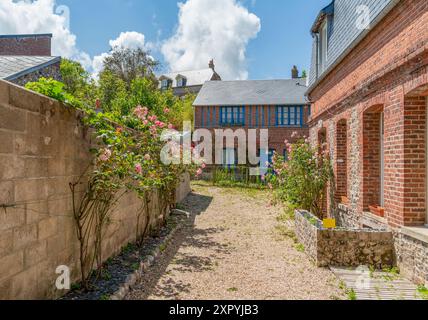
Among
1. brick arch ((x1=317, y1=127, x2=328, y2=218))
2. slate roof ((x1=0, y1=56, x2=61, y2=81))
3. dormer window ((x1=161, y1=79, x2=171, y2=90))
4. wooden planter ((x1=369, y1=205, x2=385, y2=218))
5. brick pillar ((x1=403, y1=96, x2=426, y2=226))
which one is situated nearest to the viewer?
brick pillar ((x1=403, y1=96, x2=426, y2=226))

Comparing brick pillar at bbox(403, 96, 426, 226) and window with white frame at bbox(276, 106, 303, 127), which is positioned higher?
window with white frame at bbox(276, 106, 303, 127)

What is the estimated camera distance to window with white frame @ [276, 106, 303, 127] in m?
24.0

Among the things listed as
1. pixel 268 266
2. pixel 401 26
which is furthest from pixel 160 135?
pixel 401 26

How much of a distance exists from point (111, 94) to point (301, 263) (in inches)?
976

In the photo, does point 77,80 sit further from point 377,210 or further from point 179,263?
point 377,210

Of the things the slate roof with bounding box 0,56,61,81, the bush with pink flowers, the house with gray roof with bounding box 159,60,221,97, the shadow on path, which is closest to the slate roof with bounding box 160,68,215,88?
the house with gray roof with bounding box 159,60,221,97

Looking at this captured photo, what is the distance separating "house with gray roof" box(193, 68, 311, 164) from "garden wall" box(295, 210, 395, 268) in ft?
60.3

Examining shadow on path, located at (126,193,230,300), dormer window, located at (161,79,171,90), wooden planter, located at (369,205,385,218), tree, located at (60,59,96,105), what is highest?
dormer window, located at (161,79,171,90)

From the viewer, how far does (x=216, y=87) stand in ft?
89.0

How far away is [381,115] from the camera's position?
658 cm

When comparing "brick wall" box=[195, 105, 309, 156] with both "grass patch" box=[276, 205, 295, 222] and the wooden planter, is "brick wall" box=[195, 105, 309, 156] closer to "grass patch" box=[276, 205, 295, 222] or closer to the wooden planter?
"grass patch" box=[276, 205, 295, 222]

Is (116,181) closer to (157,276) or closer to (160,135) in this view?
(157,276)

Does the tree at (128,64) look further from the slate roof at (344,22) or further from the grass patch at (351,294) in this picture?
the grass patch at (351,294)

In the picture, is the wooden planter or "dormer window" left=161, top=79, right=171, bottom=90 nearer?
the wooden planter
